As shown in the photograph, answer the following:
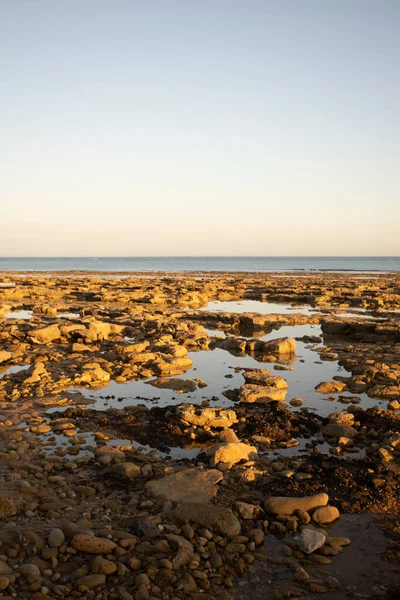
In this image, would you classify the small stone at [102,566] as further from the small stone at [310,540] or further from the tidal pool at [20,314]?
the tidal pool at [20,314]

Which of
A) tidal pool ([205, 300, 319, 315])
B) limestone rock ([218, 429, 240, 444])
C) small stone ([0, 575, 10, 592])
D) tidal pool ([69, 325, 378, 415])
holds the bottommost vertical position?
tidal pool ([69, 325, 378, 415])

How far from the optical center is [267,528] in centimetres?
565

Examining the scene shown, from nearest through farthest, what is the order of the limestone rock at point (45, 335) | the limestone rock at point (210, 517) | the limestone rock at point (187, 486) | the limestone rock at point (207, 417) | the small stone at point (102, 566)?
1. the small stone at point (102, 566)
2. the limestone rock at point (210, 517)
3. the limestone rock at point (187, 486)
4. the limestone rock at point (207, 417)
5. the limestone rock at point (45, 335)

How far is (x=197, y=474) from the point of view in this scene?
6.75 metres

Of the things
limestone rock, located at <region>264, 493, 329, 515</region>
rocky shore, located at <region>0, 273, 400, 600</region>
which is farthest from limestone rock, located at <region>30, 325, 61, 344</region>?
limestone rock, located at <region>264, 493, 329, 515</region>

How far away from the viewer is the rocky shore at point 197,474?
4.76m

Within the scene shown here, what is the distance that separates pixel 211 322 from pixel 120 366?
420 inches

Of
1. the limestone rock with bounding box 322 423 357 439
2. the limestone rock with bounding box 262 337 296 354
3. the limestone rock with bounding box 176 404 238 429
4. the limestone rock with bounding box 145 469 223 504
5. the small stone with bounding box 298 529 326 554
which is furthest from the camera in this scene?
the limestone rock with bounding box 262 337 296 354

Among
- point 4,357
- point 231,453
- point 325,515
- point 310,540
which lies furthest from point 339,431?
point 4,357

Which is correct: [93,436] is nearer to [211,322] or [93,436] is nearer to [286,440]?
[286,440]

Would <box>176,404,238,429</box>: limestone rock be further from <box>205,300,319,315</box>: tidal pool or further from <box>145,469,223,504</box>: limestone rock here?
<box>205,300,319,315</box>: tidal pool

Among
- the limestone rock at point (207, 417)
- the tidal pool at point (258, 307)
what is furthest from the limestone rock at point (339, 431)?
the tidal pool at point (258, 307)

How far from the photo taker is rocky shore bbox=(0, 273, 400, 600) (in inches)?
187

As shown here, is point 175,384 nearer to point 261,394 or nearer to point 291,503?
point 261,394
